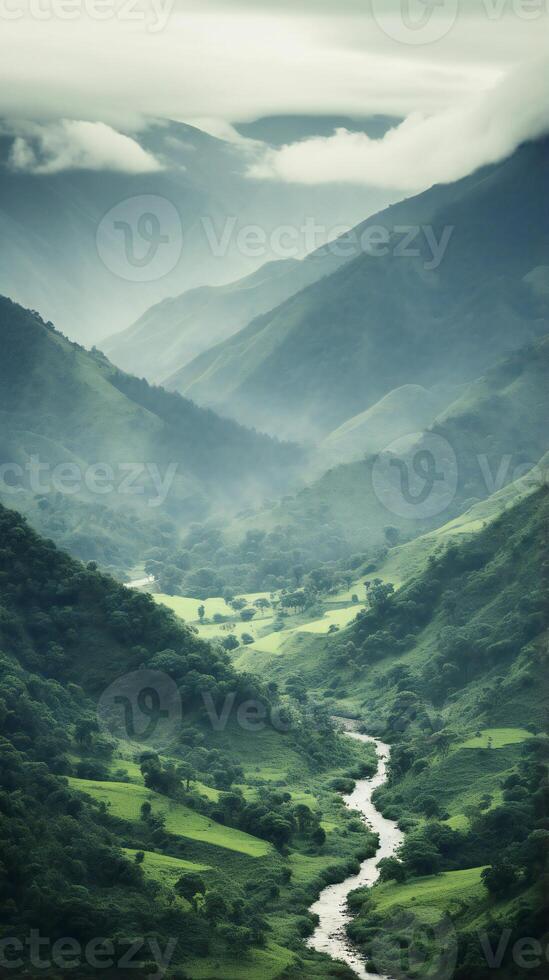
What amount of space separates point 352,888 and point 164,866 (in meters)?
11.5

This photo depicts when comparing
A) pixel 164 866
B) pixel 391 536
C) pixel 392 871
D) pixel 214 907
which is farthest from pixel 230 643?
pixel 214 907

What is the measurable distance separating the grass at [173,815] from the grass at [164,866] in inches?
120

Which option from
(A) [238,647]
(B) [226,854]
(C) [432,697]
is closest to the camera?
(B) [226,854]

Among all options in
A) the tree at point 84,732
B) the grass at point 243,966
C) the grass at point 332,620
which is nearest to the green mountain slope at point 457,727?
the grass at point 332,620

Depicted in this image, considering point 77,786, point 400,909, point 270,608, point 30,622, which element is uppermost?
point 270,608

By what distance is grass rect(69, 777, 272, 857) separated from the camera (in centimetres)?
7256

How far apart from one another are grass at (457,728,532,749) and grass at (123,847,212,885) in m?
25.1


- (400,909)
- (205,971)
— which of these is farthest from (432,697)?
(205,971)

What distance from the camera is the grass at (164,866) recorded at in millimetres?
64938

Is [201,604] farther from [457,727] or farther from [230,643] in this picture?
[457,727]

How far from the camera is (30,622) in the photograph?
93812 millimetres

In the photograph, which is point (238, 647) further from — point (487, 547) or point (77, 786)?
point (77, 786)

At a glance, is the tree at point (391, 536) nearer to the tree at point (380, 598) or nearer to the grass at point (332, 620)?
the grass at point (332, 620)

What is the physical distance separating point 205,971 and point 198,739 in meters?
31.5
